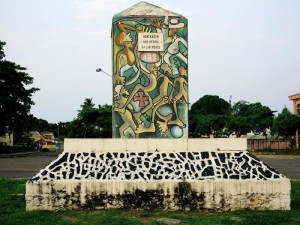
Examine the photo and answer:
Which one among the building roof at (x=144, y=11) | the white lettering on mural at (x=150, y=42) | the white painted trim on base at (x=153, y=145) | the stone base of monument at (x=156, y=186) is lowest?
the stone base of monument at (x=156, y=186)

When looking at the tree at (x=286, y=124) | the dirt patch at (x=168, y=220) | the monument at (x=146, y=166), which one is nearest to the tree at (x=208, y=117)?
the tree at (x=286, y=124)

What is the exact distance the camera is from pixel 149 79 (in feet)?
34.2

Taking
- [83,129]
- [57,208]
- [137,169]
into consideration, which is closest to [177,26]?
[137,169]

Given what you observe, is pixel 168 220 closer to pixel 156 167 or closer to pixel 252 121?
pixel 156 167

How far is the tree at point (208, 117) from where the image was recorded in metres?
52.7

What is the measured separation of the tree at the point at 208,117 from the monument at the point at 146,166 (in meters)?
41.5

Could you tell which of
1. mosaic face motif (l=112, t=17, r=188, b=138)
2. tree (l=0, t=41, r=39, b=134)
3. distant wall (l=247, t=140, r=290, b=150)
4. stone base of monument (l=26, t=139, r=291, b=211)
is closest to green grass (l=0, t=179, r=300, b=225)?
stone base of monument (l=26, t=139, r=291, b=211)

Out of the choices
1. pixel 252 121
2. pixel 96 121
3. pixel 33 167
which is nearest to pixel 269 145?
pixel 252 121

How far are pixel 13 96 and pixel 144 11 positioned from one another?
1167 inches

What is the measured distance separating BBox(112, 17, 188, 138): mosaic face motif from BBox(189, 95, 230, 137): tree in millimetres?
41186

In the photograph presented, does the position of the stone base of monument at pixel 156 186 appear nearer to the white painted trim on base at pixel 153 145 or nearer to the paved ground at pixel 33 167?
the white painted trim on base at pixel 153 145

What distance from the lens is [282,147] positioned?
45344mm

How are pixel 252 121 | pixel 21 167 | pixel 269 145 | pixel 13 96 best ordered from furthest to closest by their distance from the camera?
pixel 269 145, pixel 252 121, pixel 13 96, pixel 21 167

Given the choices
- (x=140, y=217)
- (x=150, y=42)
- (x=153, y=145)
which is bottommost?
(x=140, y=217)
